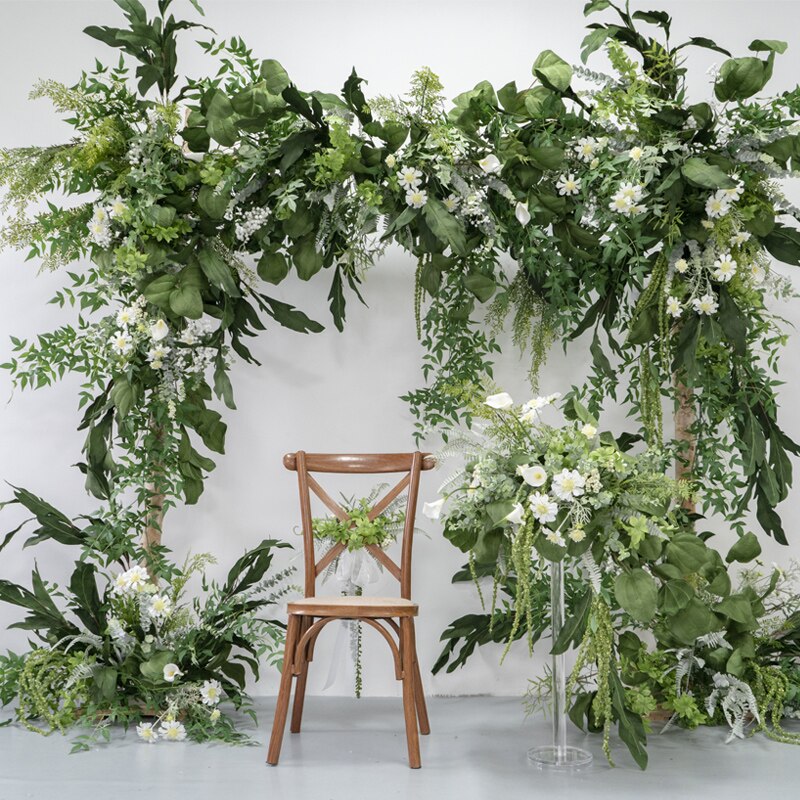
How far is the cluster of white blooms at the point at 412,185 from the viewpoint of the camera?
2.85 m

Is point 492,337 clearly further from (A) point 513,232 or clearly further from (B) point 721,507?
(B) point 721,507

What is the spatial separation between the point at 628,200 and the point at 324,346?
1269mm

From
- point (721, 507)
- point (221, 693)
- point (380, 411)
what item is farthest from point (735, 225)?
point (221, 693)

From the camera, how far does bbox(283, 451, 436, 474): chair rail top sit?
9.67ft

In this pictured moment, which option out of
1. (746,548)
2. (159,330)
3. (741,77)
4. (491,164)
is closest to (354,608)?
(159,330)

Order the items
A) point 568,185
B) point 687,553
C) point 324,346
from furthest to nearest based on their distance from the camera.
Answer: point 324,346 → point 568,185 → point 687,553

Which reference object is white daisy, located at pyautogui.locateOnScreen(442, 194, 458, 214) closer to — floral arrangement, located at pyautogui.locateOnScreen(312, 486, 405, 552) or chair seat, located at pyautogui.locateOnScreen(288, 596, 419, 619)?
floral arrangement, located at pyautogui.locateOnScreen(312, 486, 405, 552)

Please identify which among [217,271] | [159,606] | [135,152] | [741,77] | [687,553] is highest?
[741,77]

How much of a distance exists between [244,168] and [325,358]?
0.89 m

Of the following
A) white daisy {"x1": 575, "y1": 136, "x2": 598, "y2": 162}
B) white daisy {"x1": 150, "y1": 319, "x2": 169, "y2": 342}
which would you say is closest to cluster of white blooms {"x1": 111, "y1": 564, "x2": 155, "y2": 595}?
white daisy {"x1": 150, "y1": 319, "x2": 169, "y2": 342}

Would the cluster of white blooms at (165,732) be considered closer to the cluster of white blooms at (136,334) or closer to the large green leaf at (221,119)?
the cluster of white blooms at (136,334)

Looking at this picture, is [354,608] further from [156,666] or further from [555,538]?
[156,666]

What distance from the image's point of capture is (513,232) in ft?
10.0

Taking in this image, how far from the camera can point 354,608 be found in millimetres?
2496
